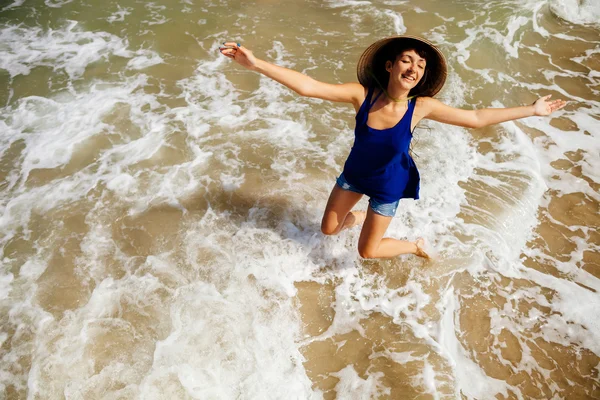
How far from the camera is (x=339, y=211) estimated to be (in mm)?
3516

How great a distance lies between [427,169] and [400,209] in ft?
2.66

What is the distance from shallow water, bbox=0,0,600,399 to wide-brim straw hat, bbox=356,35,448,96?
1.63 m

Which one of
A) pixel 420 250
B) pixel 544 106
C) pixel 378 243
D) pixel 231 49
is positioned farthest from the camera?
pixel 420 250

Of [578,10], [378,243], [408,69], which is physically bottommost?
[378,243]

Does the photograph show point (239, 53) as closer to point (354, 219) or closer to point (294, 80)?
point (294, 80)

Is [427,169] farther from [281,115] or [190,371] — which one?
[190,371]

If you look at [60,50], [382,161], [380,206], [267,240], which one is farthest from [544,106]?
[60,50]

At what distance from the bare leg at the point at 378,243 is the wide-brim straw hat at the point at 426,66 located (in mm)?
1019

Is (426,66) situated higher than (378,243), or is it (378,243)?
(426,66)

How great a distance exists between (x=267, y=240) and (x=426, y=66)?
6.99 ft

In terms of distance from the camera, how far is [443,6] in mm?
8602

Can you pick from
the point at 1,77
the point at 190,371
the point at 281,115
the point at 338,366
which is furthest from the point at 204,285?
the point at 1,77

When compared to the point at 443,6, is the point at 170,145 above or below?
below

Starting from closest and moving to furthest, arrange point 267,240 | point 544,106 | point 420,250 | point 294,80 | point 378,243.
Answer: point 294,80 → point 544,106 → point 378,243 → point 420,250 → point 267,240
